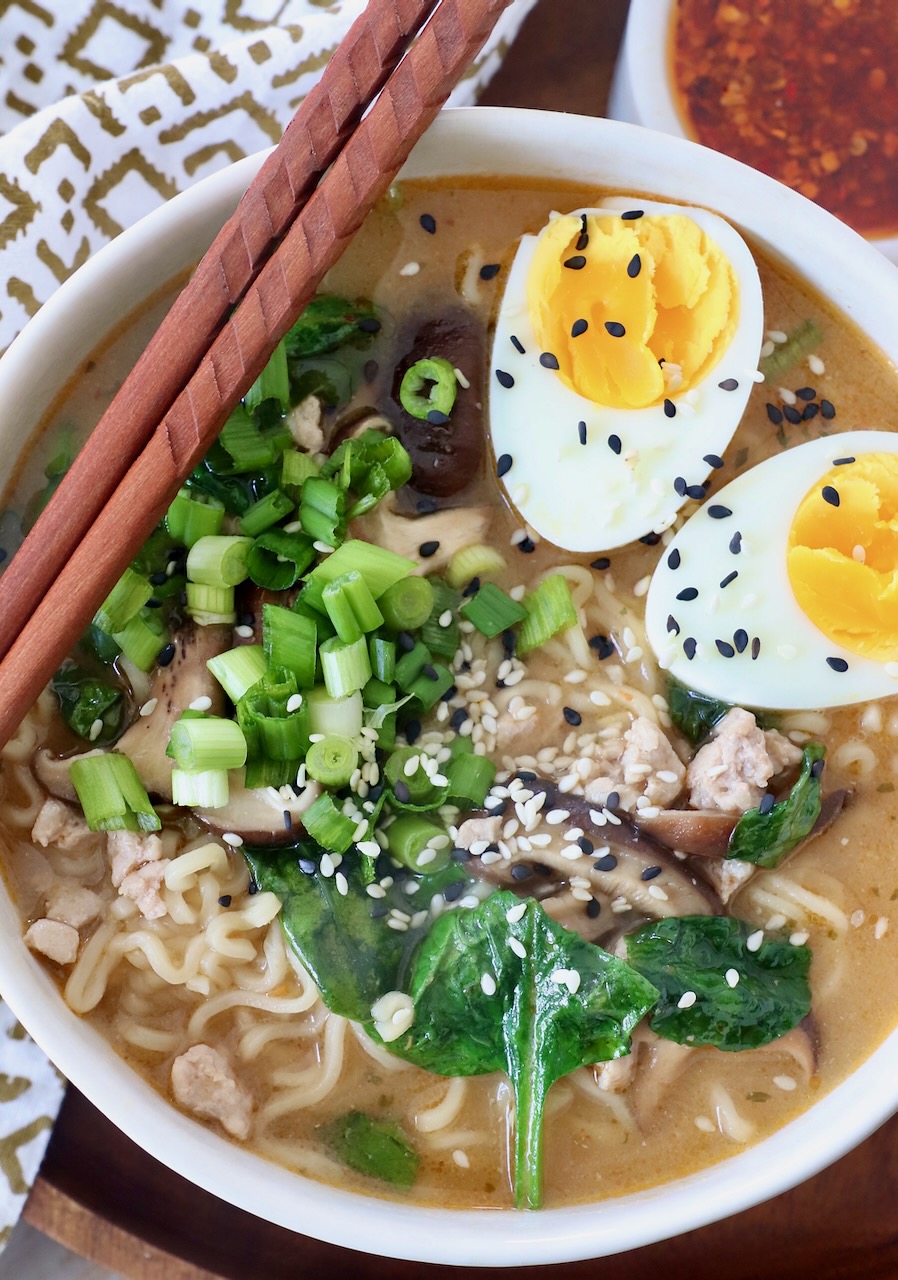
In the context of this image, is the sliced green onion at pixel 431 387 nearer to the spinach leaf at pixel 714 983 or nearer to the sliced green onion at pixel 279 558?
the sliced green onion at pixel 279 558

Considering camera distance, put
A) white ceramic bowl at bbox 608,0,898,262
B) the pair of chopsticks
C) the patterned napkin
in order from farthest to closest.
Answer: white ceramic bowl at bbox 608,0,898,262, the patterned napkin, the pair of chopsticks

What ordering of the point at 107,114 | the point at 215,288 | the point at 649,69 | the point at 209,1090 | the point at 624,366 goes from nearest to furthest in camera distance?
1. the point at 215,288
2. the point at 209,1090
3. the point at 624,366
4. the point at 107,114
5. the point at 649,69

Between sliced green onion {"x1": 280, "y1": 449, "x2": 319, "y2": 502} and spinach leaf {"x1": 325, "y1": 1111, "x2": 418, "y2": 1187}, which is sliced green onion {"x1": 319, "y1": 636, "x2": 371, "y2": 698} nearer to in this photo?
sliced green onion {"x1": 280, "y1": 449, "x2": 319, "y2": 502}

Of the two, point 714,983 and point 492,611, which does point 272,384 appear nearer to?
point 492,611

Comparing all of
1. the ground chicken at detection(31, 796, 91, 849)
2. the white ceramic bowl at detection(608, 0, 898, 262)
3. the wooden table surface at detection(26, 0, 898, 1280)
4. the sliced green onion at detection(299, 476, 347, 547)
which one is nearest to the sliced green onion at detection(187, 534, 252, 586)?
the sliced green onion at detection(299, 476, 347, 547)

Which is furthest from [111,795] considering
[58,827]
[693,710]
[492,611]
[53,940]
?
[693,710]

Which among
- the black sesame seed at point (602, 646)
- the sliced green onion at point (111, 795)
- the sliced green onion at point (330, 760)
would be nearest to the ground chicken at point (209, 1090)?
the sliced green onion at point (111, 795)
